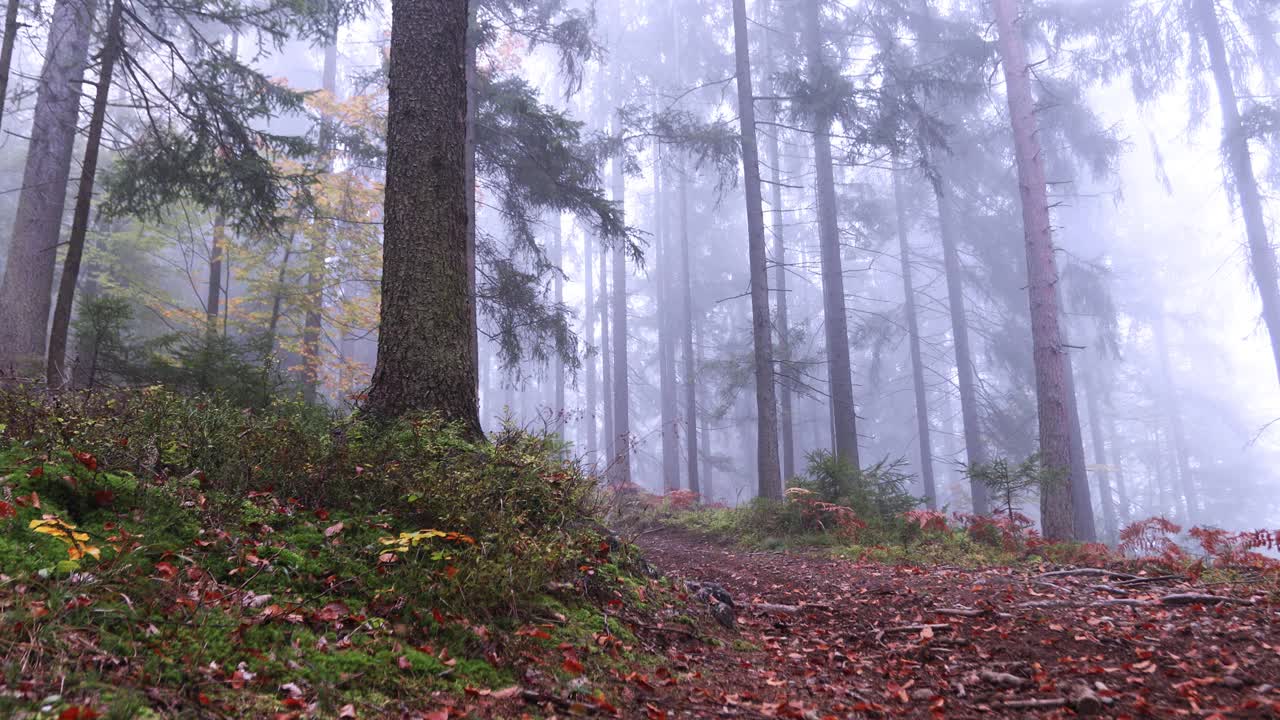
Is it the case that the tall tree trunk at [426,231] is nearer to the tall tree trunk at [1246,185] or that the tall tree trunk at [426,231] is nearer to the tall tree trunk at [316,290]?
the tall tree trunk at [316,290]

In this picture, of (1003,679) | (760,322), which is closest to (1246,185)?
(760,322)

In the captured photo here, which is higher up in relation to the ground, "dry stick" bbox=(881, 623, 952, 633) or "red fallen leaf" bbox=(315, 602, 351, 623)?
"red fallen leaf" bbox=(315, 602, 351, 623)

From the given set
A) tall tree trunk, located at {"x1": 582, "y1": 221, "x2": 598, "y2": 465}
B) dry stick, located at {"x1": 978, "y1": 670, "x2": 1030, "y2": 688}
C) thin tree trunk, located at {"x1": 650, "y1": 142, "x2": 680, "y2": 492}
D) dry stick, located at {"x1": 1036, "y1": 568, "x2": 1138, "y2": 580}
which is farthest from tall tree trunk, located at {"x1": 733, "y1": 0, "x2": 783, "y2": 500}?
tall tree trunk, located at {"x1": 582, "y1": 221, "x2": 598, "y2": 465}

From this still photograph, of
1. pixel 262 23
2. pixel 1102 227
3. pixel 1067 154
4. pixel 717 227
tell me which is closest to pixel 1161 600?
pixel 262 23

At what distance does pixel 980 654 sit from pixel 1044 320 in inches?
349

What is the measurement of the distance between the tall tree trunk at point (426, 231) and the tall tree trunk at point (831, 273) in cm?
968

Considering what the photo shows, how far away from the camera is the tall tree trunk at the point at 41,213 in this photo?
31.0 ft

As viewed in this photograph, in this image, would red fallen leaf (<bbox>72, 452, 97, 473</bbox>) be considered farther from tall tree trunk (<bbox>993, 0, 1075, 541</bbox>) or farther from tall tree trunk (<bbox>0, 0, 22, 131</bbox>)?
tall tree trunk (<bbox>993, 0, 1075, 541</bbox>)

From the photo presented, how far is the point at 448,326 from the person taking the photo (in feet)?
16.7

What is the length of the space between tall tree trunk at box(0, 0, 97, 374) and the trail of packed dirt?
10.6 meters

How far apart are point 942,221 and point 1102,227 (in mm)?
22309

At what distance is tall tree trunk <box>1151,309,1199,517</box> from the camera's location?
121ft

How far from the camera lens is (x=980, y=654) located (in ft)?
11.6

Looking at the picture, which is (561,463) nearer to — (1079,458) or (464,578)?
(464,578)
